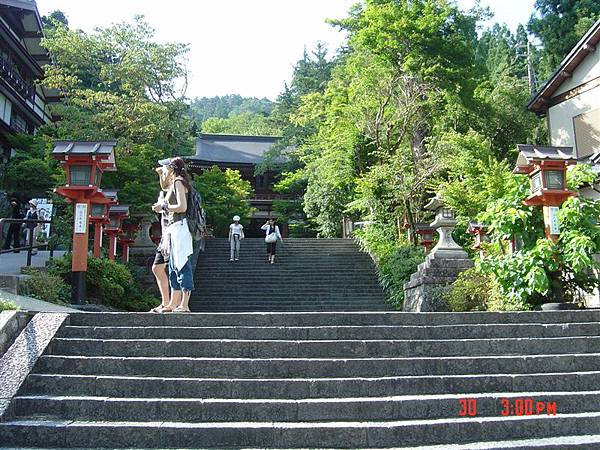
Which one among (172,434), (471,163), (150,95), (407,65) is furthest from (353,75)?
(172,434)

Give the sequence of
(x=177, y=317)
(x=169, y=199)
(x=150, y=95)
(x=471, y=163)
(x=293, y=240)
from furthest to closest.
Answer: (x=150, y=95), (x=293, y=240), (x=471, y=163), (x=169, y=199), (x=177, y=317)

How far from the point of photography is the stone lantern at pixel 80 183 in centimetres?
903

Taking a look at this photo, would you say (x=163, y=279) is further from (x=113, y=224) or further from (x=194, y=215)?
(x=113, y=224)

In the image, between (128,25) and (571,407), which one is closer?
(571,407)

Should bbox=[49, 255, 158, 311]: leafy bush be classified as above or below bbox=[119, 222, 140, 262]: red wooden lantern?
below

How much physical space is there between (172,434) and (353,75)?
17903 mm

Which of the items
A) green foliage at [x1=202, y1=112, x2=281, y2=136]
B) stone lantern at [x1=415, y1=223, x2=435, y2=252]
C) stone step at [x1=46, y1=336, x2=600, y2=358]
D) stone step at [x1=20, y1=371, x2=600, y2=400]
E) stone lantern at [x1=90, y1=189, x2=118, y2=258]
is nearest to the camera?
stone step at [x1=20, y1=371, x2=600, y2=400]

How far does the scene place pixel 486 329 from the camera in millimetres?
6113

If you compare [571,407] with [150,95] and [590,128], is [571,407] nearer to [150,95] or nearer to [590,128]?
[590,128]

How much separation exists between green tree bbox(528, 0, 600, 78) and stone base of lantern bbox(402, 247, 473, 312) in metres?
14.1

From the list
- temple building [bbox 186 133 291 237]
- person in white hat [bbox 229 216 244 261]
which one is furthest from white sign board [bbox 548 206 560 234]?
temple building [bbox 186 133 291 237]

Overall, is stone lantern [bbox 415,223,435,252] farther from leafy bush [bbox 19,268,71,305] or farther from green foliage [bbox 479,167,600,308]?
leafy bush [bbox 19,268,71,305]

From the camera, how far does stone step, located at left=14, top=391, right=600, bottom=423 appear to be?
15.2 ft
